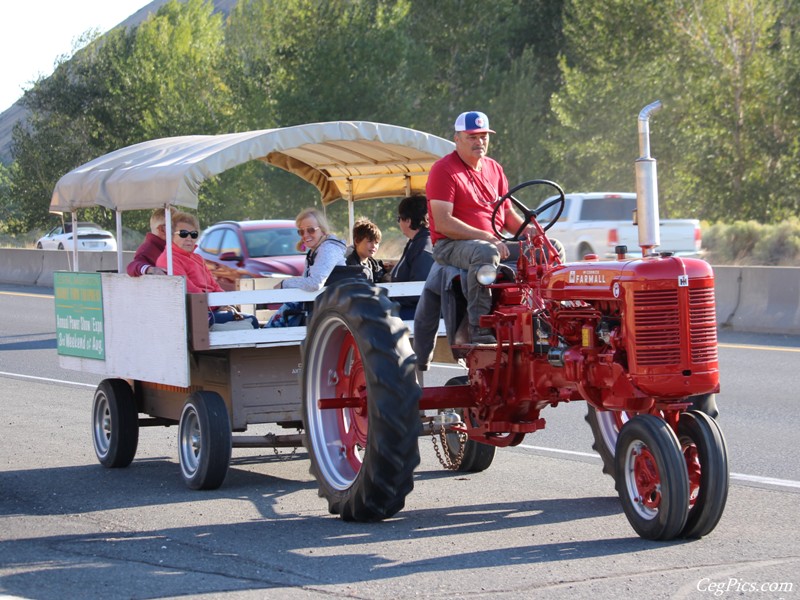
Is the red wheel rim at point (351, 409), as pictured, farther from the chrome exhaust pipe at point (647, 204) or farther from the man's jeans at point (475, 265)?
the chrome exhaust pipe at point (647, 204)

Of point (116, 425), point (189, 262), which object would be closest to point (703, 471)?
point (189, 262)

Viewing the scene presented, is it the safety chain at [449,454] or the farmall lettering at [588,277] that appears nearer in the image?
the farmall lettering at [588,277]

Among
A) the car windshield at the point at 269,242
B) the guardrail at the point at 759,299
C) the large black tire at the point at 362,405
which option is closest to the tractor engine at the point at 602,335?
the large black tire at the point at 362,405

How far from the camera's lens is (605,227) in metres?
28.3

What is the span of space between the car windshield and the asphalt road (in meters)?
9.84

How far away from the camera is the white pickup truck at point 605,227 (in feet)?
93.0

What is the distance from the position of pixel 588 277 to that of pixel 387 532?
1680 millimetres

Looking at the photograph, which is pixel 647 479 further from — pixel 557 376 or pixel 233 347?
pixel 233 347

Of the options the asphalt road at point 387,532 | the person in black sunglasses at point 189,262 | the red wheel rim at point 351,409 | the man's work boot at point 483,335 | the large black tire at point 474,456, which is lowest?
the asphalt road at point 387,532

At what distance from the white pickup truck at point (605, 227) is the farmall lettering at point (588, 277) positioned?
21.8 metres

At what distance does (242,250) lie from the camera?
20.5 meters

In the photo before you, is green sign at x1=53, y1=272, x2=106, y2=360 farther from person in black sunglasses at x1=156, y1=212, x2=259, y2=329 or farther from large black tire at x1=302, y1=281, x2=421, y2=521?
large black tire at x1=302, y1=281, x2=421, y2=521

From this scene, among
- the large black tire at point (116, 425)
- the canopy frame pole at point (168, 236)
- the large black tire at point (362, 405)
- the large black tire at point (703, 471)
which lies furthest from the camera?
the large black tire at point (116, 425)

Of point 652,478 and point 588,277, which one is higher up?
point 588,277
